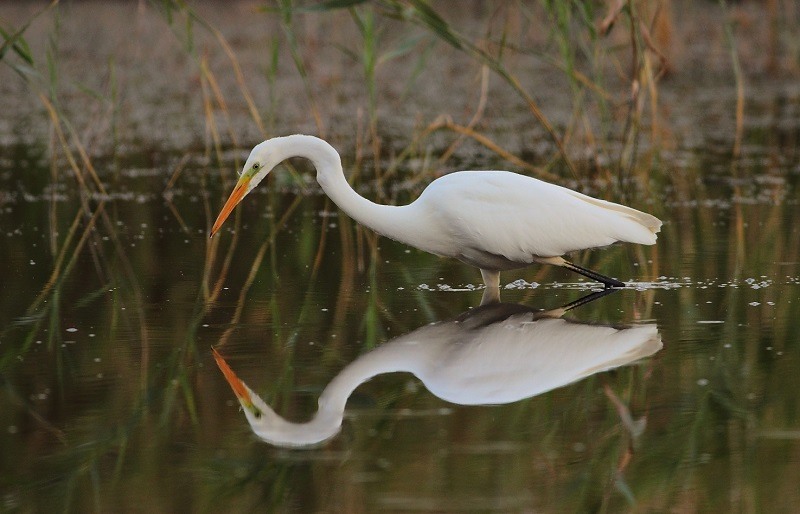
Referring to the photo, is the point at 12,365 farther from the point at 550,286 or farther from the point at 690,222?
the point at 690,222

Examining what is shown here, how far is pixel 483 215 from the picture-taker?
594 cm

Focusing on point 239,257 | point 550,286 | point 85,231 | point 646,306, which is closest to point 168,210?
point 85,231

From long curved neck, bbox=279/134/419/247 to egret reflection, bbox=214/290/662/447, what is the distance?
509mm

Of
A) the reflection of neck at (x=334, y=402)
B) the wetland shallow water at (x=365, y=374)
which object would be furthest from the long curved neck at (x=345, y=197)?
the reflection of neck at (x=334, y=402)

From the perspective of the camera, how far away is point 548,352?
16.6ft

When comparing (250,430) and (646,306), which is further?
(646,306)

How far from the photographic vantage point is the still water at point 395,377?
3652mm

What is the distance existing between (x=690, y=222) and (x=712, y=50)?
13.5 m

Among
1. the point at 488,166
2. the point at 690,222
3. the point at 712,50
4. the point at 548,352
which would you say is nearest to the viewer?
the point at 548,352

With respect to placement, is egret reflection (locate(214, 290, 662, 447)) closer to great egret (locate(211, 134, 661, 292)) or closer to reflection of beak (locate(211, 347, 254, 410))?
reflection of beak (locate(211, 347, 254, 410))

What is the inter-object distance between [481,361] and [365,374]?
1.36 ft

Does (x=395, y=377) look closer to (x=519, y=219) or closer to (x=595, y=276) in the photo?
(x=519, y=219)

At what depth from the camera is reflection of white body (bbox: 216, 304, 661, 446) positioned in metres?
4.34

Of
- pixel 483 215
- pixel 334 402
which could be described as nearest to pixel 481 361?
pixel 334 402
